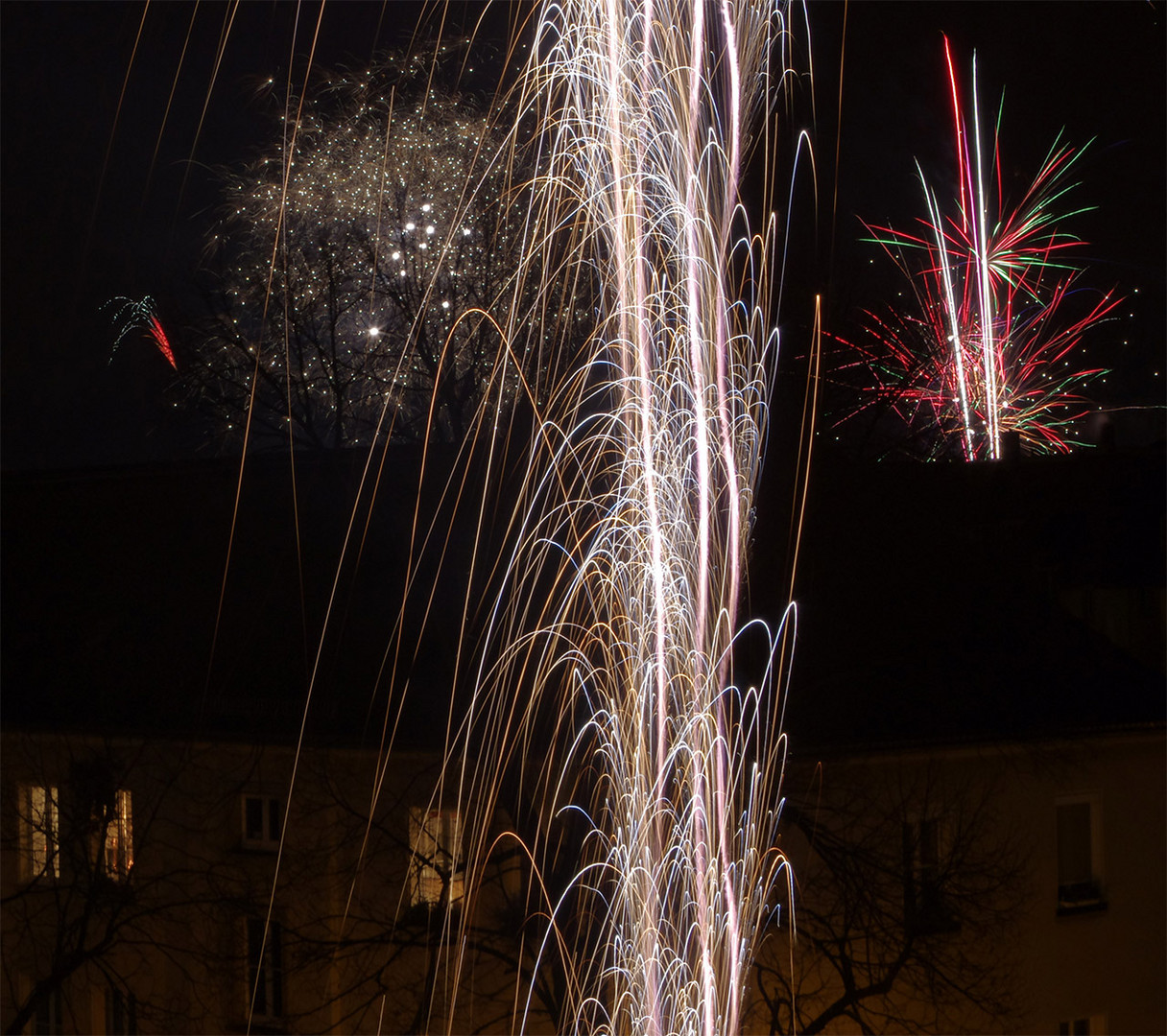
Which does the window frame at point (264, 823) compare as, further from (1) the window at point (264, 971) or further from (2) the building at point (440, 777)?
(1) the window at point (264, 971)

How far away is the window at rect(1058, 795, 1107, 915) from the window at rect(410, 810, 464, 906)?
7.01 feet

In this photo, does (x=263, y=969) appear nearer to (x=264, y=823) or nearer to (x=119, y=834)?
(x=264, y=823)

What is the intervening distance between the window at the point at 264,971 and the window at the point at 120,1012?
450 millimetres

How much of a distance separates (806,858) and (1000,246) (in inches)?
107

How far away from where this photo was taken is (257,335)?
442 centimetres

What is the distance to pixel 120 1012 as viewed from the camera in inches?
165

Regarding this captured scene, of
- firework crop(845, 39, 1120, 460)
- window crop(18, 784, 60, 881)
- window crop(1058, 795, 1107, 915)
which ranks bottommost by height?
window crop(18, 784, 60, 881)

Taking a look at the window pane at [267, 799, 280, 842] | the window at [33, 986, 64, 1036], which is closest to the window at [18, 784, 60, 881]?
the window at [33, 986, 64, 1036]

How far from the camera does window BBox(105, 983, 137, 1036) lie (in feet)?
13.7

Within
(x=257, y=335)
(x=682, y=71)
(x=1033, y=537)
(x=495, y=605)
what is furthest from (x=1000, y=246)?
(x=257, y=335)

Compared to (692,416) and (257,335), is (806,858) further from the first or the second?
(257,335)

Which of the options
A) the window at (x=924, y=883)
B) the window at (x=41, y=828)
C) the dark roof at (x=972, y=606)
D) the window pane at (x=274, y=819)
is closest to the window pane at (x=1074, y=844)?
the dark roof at (x=972, y=606)

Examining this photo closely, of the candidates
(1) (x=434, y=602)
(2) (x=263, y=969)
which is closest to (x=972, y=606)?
(1) (x=434, y=602)

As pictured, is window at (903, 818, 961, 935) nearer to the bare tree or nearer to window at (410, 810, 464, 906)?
the bare tree
